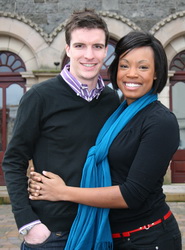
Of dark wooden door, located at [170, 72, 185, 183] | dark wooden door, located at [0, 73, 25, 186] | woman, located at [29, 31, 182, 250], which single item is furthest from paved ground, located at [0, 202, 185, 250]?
woman, located at [29, 31, 182, 250]

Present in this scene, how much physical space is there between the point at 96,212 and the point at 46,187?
0.32 metres

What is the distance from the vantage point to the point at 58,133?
205 centimetres

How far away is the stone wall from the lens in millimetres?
8297

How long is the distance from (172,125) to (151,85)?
1.06 ft

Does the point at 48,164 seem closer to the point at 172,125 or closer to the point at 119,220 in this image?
the point at 119,220

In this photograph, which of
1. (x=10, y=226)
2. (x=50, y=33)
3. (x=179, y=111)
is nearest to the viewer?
(x=10, y=226)

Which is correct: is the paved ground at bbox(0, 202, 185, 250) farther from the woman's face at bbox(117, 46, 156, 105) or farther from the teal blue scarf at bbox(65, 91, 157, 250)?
the woman's face at bbox(117, 46, 156, 105)

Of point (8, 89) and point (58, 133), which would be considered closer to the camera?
point (58, 133)

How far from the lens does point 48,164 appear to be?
2053mm

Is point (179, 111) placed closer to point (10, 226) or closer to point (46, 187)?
point (10, 226)

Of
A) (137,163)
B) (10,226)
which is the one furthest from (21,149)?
(10,226)

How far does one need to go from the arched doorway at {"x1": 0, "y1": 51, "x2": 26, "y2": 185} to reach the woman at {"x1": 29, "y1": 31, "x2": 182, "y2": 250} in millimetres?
6904

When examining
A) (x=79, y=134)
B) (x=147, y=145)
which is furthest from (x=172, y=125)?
(x=79, y=134)

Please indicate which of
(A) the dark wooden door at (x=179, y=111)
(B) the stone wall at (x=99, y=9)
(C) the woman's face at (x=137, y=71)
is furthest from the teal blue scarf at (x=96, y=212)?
(A) the dark wooden door at (x=179, y=111)
